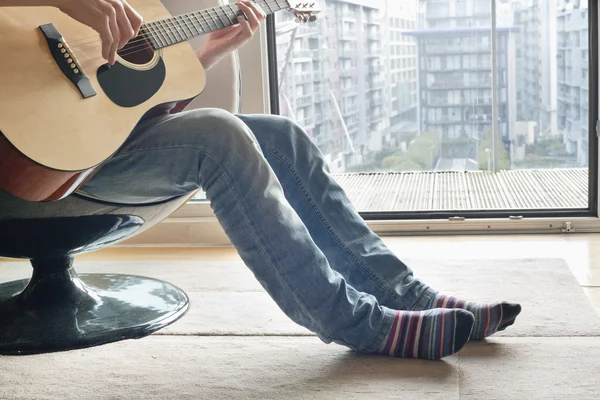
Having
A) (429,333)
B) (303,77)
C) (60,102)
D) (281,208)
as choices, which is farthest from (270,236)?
(303,77)

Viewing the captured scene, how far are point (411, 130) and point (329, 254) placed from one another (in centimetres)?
117

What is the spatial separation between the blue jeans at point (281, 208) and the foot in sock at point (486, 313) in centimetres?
4

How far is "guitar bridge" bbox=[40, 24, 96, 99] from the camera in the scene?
133cm

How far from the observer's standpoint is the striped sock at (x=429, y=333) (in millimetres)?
1282

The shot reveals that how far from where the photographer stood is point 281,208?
1263 millimetres

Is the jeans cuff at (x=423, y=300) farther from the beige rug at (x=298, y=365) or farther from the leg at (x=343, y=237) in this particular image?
the beige rug at (x=298, y=365)

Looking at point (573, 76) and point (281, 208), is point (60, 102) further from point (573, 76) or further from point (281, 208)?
point (573, 76)

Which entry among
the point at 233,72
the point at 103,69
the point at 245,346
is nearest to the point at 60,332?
the point at 245,346

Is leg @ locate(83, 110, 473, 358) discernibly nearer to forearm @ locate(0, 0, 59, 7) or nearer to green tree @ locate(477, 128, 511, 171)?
forearm @ locate(0, 0, 59, 7)

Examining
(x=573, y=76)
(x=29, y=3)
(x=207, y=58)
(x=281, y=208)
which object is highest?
(x=29, y=3)

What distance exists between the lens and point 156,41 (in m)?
1.50

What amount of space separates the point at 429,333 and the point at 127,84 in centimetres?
65

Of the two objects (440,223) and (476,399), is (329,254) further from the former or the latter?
(440,223)

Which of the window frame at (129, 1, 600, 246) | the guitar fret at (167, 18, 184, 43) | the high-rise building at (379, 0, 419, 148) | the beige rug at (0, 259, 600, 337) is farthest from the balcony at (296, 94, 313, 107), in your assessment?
the guitar fret at (167, 18, 184, 43)
